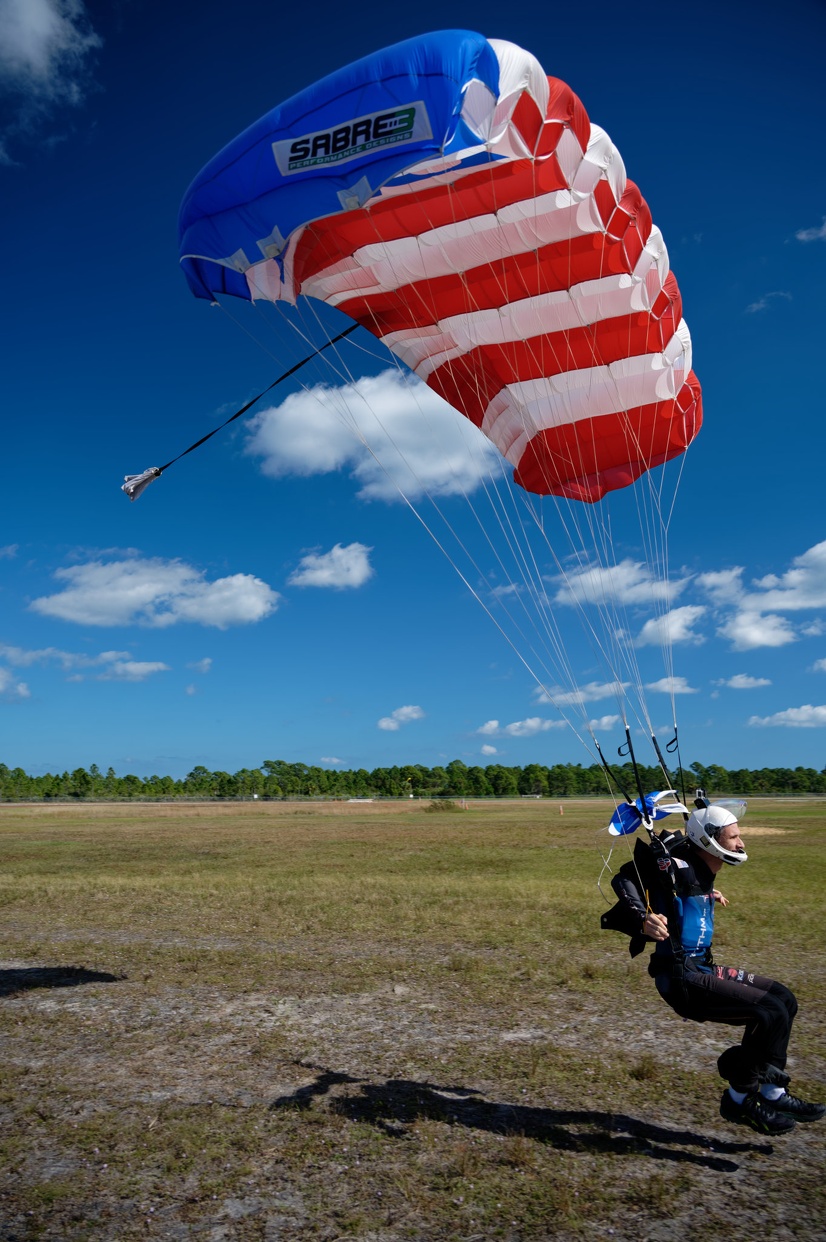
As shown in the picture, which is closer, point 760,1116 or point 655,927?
point 760,1116

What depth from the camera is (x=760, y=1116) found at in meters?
4.62

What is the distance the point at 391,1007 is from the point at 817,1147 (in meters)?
4.32

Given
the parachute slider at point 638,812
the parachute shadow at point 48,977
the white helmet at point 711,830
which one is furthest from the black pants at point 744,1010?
the parachute shadow at point 48,977

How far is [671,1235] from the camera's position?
3889 mm

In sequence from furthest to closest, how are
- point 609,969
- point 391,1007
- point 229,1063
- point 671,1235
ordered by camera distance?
point 609,969 < point 391,1007 < point 229,1063 < point 671,1235

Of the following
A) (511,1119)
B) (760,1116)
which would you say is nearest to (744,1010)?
(760,1116)

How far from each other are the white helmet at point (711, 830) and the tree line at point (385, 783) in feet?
405

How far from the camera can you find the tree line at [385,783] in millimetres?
126812

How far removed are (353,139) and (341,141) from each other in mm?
115

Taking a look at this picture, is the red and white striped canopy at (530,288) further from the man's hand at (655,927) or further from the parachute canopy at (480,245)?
the man's hand at (655,927)

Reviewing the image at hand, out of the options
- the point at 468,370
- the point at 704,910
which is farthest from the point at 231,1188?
the point at 468,370

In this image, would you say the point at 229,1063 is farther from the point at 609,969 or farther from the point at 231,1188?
the point at 609,969

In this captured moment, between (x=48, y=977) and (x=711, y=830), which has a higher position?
(x=711, y=830)

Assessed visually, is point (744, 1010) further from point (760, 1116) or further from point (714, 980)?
point (760, 1116)
